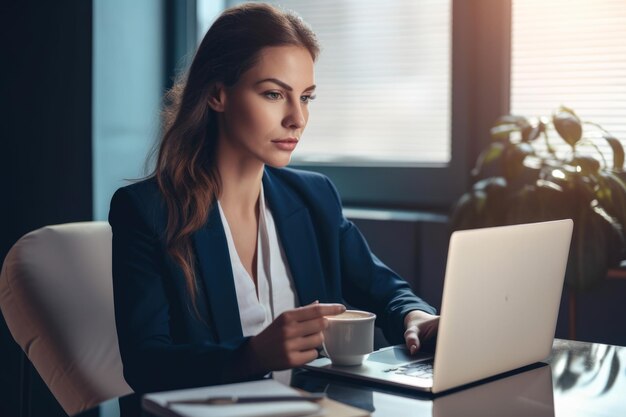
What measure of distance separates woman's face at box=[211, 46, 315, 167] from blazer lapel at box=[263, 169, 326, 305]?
14 centimetres

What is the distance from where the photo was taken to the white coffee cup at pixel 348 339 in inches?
46.8

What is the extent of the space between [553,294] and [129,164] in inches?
73.9

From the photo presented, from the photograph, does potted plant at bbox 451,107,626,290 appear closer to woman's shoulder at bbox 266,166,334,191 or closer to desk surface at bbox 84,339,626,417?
woman's shoulder at bbox 266,166,334,191

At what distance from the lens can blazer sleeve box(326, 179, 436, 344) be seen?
171 centimetres

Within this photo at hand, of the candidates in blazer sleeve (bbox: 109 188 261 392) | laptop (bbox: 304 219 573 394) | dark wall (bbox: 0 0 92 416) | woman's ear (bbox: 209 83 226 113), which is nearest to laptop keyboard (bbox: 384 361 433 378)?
laptop (bbox: 304 219 573 394)

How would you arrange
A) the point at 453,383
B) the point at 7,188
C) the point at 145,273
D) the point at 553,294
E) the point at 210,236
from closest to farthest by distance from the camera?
the point at 453,383 → the point at 553,294 → the point at 145,273 → the point at 210,236 → the point at 7,188

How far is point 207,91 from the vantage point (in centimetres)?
168

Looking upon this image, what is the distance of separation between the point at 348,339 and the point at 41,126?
6.20 ft

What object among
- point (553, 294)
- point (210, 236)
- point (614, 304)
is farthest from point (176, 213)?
point (614, 304)

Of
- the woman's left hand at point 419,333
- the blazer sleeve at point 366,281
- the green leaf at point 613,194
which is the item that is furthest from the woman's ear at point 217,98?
the green leaf at point 613,194

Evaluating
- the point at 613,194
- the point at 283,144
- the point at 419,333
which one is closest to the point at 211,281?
the point at 283,144

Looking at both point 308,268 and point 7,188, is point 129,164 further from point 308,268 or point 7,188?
point 308,268

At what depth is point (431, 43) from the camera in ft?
9.02

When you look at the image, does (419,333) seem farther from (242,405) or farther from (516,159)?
(516,159)
